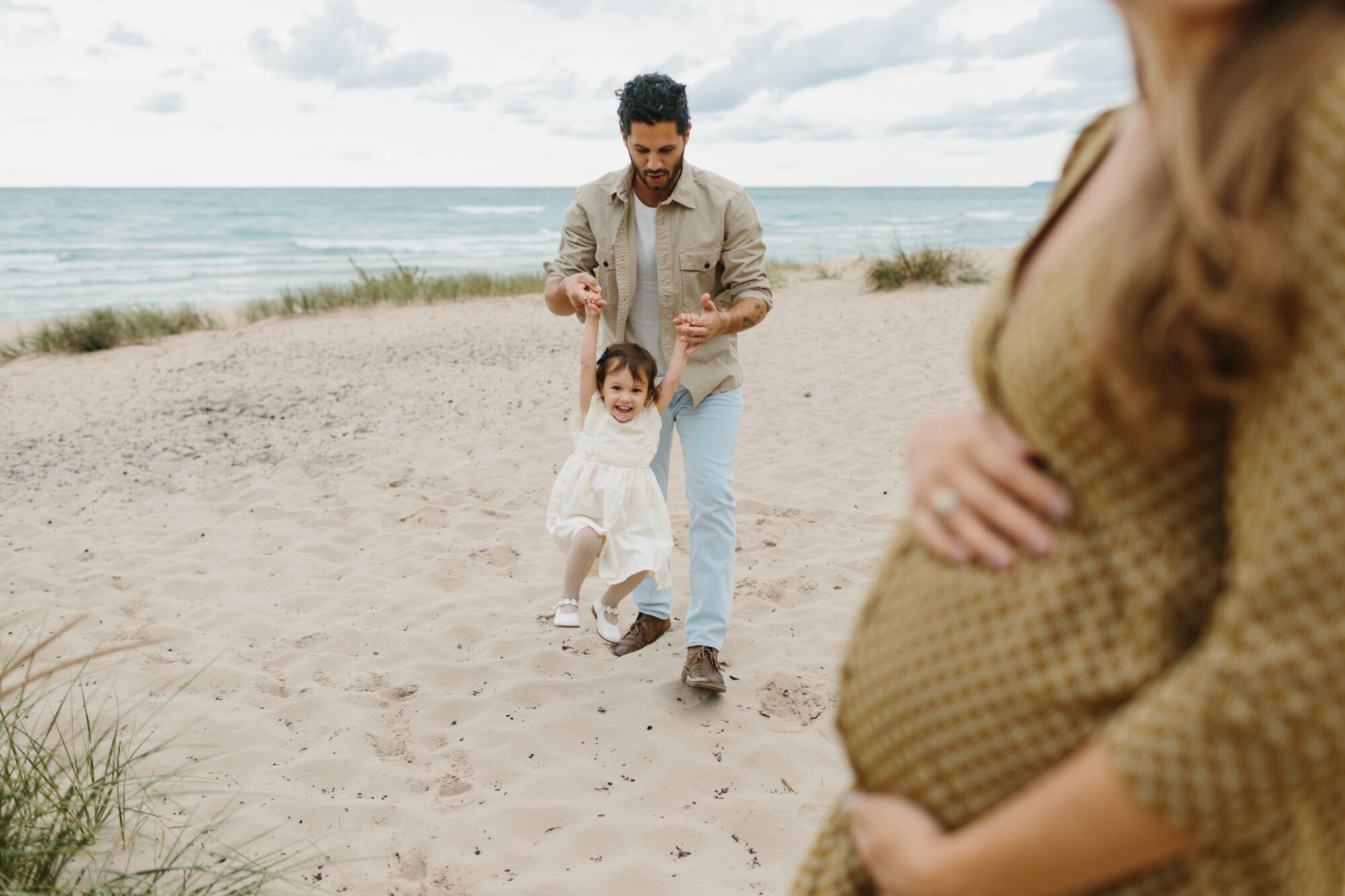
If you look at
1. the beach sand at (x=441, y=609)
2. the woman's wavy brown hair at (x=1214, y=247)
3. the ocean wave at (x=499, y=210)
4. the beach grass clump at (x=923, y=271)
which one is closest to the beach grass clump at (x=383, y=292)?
the beach sand at (x=441, y=609)

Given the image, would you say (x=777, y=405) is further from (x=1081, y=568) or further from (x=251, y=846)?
(x=1081, y=568)

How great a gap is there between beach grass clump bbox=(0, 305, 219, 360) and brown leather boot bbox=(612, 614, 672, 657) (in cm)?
1016

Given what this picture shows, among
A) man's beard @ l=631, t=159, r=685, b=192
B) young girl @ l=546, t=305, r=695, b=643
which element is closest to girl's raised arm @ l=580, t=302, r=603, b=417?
young girl @ l=546, t=305, r=695, b=643

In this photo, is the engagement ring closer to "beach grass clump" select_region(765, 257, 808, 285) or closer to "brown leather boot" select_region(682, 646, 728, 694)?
"brown leather boot" select_region(682, 646, 728, 694)

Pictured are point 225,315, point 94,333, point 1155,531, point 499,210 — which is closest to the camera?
point 1155,531

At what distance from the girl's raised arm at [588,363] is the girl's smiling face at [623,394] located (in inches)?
Result: 2.9

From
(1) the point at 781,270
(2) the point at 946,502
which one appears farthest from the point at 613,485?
(1) the point at 781,270

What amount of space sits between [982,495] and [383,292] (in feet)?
45.7

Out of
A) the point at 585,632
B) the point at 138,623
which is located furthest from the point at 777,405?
the point at 138,623

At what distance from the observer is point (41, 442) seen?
7.26 m

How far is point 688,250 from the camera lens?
138 inches

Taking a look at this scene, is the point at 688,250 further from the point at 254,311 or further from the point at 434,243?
the point at 434,243

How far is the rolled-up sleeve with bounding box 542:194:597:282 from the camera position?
12.0 feet

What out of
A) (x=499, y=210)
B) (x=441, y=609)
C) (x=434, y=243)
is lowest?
(x=441, y=609)
